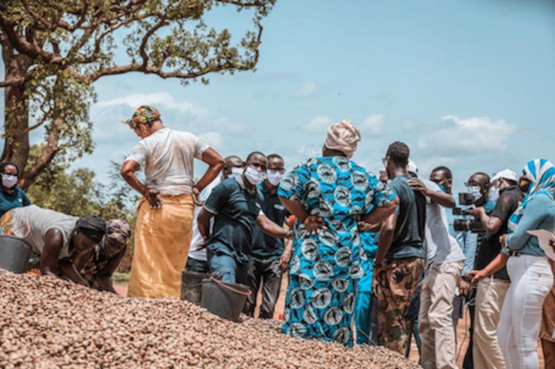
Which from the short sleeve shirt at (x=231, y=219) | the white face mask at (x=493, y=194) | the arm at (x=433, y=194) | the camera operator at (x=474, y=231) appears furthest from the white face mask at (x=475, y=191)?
the short sleeve shirt at (x=231, y=219)

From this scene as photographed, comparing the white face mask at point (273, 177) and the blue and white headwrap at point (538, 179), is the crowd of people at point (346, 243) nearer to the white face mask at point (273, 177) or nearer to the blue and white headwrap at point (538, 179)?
the blue and white headwrap at point (538, 179)

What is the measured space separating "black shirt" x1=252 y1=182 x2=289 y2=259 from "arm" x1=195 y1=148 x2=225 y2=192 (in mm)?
814

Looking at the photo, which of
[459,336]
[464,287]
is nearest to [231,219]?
[464,287]

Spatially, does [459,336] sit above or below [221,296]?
below

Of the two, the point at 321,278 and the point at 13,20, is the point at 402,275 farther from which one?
the point at 13,20

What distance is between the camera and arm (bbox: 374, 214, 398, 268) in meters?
5.95

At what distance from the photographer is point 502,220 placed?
648 centimetres

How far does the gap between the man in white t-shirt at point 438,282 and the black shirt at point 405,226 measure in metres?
0.14

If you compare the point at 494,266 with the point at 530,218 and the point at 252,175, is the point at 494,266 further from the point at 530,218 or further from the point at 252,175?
the point at 252,175

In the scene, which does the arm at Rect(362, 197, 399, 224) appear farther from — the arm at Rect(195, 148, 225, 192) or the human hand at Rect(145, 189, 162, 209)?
the human hand at Rect(145, 189, 162, 209)

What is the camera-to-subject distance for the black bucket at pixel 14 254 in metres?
6.02

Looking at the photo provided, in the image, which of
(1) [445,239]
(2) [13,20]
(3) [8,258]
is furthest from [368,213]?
(2) [13,20]

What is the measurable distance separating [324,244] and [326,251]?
52mm

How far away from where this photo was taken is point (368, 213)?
543cm
